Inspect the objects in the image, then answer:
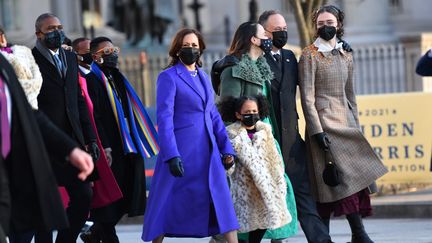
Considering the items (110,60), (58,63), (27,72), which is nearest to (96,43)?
(110,60)

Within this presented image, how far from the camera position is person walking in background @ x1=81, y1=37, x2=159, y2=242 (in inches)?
428


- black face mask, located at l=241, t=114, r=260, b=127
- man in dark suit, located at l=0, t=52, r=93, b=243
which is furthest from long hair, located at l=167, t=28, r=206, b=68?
man in dark suit, located at l=0, t=52, r=93, b=243

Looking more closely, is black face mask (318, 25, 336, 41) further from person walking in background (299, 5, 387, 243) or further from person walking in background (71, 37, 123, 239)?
person walking in background (71, 37, 123, 239)

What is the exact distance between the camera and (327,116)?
1062 cm

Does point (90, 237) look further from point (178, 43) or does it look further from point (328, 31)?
point (328, 31)

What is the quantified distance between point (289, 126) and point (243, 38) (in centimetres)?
73

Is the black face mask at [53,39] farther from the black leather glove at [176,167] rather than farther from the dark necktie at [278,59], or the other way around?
the dark necktie at [278,59]

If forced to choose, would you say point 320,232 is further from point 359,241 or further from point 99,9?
point 99,9

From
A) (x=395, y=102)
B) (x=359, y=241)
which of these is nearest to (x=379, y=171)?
(x=359, y=241)

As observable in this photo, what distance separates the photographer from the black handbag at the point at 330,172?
10.5 metres

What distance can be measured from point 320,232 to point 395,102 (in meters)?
6.10

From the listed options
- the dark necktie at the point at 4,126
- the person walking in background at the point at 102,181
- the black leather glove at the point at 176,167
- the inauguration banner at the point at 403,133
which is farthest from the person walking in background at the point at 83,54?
the inauguration banner at the point at 403,133

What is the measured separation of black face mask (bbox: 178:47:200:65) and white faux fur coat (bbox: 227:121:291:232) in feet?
1.99

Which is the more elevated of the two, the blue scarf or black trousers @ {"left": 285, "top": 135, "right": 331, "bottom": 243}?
the blue scarf
